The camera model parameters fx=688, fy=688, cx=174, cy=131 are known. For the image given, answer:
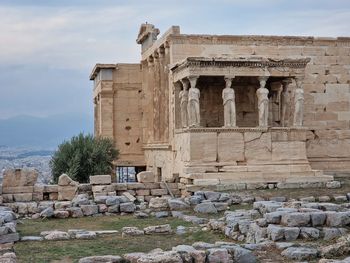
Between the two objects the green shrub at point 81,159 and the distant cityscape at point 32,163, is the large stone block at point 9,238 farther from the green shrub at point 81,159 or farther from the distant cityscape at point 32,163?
the green shrub at point 81,159

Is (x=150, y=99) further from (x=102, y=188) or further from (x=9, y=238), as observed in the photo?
(x=9, y=238)

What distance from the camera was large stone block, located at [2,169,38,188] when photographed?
17.2m

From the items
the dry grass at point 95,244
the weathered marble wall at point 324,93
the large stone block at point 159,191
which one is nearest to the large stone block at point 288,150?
the weathered marble wall at point 324,93

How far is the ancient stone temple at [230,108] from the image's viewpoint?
739 inches

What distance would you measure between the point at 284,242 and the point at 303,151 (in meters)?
10.2

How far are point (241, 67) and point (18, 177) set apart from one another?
6882 mm

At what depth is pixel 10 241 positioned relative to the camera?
10.9 metres

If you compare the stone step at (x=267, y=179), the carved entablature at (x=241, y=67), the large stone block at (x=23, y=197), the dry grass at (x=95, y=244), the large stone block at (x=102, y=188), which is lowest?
the dry grass at (x=95, y=244)

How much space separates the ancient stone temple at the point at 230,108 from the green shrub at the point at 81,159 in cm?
201

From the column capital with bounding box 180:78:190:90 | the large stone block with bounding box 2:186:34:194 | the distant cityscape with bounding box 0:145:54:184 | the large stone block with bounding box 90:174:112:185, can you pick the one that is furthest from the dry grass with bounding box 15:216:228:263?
the column capital with bounding box 180:78:190:90

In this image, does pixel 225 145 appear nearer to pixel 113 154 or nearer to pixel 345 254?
pixel 113 154

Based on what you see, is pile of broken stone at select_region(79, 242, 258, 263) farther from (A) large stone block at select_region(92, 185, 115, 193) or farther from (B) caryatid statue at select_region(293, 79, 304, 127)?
(B) caryatid statue at select_region(293, 79, 304, 127)

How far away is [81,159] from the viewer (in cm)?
2280

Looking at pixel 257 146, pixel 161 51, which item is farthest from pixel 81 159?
pixel 257 146
